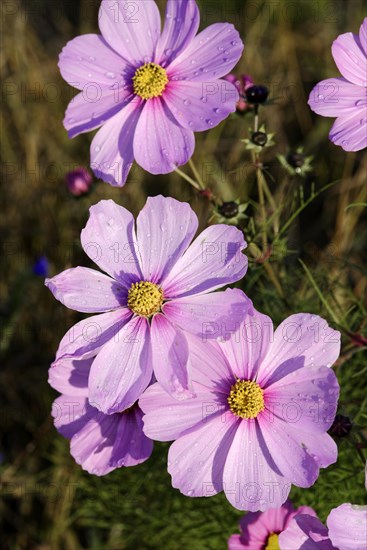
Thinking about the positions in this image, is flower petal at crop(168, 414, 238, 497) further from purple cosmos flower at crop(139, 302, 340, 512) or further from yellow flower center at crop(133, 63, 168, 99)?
yellow flower center at crop(133, 63, 168, 99)

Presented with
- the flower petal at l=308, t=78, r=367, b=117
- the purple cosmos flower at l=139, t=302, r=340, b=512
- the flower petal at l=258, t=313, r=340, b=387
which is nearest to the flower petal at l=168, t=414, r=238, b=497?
the purple cosmos flower at l=139, t=302, r=340, b=512

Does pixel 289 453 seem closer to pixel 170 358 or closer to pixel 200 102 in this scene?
pixel 170 358

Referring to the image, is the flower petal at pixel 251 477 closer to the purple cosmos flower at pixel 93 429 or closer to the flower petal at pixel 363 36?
the purple cosmos flower at pixel 93 429

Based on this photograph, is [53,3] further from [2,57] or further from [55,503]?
[55,503]

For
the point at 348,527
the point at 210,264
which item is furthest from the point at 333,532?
the point at 210,264

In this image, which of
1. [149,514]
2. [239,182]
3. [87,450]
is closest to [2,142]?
[239,182]
